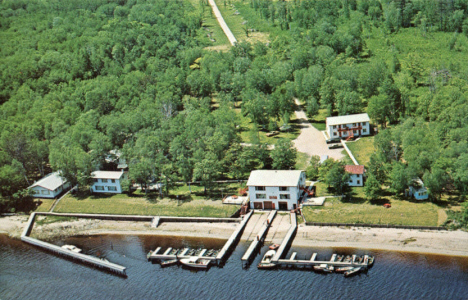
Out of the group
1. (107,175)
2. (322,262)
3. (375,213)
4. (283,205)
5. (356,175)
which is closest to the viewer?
(322,262)

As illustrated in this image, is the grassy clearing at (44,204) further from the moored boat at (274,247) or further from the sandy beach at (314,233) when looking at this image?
the moored boat at (274,247)

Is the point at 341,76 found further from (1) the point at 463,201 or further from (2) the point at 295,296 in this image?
(2) the point at 295,296

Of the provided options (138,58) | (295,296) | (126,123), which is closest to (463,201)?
(295,296)

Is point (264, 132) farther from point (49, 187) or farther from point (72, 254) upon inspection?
point (72, 254)

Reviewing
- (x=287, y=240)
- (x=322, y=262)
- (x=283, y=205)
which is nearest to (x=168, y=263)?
(x=287, y=240)

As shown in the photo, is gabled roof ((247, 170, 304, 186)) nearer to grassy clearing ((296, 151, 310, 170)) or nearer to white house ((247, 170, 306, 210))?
white house ((247, 170, 306, 210))

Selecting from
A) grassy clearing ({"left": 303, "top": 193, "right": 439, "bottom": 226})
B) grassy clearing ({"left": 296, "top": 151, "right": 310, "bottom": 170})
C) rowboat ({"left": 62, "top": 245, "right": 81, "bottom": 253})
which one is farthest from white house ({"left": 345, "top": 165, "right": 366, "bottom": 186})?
rowboat ({"left": 62, "top": 245, "right": 81, "bottom": 253})
